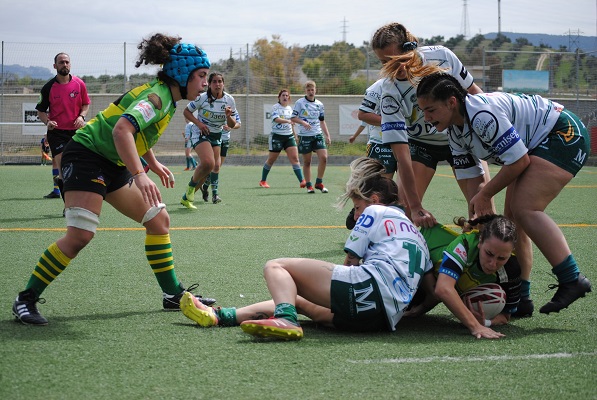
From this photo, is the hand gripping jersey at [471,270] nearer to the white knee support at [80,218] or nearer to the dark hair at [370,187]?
the dark hair at [370,187]

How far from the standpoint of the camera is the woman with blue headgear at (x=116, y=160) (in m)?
4.70

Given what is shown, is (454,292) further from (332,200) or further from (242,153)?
(242,153)

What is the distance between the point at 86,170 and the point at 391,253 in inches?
80.3

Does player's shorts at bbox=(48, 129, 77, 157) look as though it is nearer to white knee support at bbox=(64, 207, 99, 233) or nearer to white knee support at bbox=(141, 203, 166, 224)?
white knee support at bbox=(141, 203, 166, 224)

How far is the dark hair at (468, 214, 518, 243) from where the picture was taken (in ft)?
14.2

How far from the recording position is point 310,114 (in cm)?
1675

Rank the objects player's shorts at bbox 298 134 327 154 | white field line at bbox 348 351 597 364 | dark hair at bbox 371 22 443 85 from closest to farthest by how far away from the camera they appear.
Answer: white field line at bbox 348 351 597 364
dark hair at bbox 371 22 443 85
player's shorts at bbox 298 134 327 154

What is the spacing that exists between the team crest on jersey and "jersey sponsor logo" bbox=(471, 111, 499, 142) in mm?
1991

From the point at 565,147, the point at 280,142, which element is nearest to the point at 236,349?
the point at 565,147

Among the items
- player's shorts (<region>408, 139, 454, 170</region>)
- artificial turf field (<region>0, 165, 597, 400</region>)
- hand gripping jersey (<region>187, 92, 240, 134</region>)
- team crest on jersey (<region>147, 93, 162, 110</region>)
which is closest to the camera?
artificial turf field (<region>0, 165, 597, 400</region>)

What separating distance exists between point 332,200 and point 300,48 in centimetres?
2143

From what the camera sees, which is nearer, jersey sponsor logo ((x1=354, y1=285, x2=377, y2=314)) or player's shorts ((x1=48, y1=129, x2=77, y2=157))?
jersey sponsor logo ((x1=354, y1=285, x2=377, y2=314))

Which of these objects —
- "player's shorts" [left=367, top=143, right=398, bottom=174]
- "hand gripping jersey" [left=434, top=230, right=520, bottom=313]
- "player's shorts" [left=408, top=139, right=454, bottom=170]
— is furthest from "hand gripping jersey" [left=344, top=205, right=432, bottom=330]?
"player's shorts" [left=367, top=143, right=398, bottom=174]

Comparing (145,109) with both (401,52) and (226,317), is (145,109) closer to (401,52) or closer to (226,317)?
(226,317)
